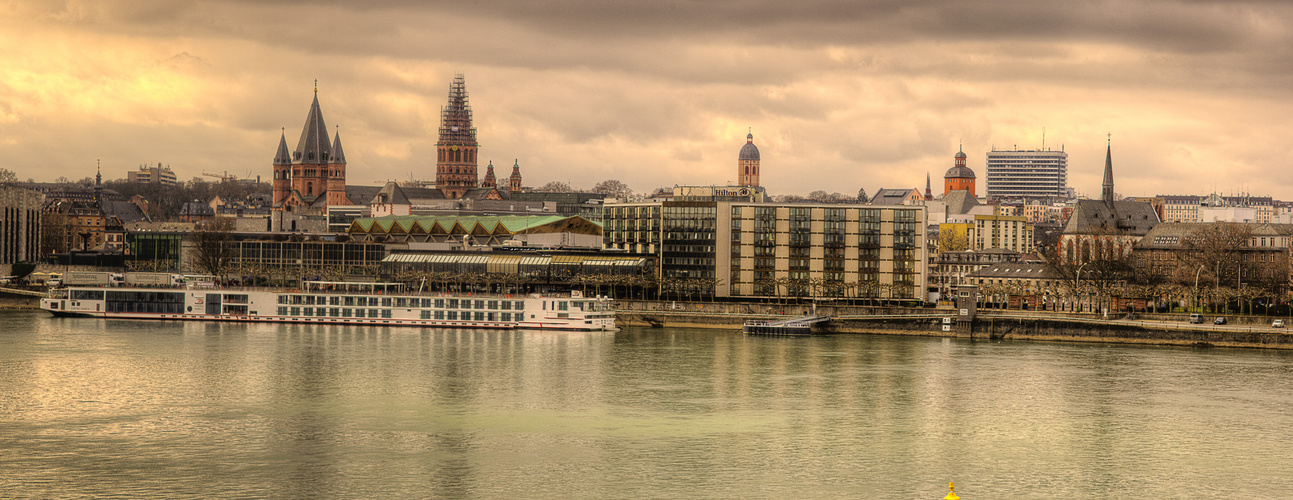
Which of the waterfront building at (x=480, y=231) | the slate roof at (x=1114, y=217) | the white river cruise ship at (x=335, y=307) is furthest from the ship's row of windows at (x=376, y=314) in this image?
the slate roof at (x=1114, y=217)

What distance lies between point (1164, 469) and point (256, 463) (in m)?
29.8

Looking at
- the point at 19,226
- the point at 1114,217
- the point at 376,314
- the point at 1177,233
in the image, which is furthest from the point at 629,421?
the point at 1114,217

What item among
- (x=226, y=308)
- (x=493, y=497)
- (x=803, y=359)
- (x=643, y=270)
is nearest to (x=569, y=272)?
(x=643, y=270)

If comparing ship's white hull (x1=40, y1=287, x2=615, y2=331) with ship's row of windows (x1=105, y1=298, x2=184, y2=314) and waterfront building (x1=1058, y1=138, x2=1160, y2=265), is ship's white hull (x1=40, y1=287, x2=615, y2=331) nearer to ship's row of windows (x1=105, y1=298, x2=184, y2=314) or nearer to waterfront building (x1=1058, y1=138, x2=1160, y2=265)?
ship's row of windows (x1=105, y1=298, x2=184, y2=314)

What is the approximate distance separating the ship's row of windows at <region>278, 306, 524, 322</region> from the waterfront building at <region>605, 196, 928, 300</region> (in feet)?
72.7

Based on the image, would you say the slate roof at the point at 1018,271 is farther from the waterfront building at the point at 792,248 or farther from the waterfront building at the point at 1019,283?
the waterfront building at the point at 792,248

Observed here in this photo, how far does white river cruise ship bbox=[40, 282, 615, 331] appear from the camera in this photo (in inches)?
3971

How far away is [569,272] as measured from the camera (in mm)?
123812

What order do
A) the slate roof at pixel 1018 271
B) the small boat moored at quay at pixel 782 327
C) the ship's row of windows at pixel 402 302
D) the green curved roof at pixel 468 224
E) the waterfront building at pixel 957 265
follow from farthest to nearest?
the waterfront building at pixel 957 265
the green curved roof at pixel 468 224
the slate roof at pixel 1018 271
the ship's row of windows at pixel 402 302
the small boat moored at quay at pixel 782 327

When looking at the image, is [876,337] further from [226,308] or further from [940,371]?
[226,308]

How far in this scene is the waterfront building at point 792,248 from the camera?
119 metres

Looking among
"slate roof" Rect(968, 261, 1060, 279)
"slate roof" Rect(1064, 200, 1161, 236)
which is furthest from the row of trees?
"slate roof" Rect(1064, 200, 1161, 236)

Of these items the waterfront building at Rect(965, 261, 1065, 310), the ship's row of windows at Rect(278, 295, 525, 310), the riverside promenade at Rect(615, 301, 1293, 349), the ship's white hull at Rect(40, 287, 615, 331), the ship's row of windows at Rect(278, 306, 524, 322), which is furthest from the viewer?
the waterfront building at Rect(965, 261, 1065, 310)

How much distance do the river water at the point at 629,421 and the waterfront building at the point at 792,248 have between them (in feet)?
110
